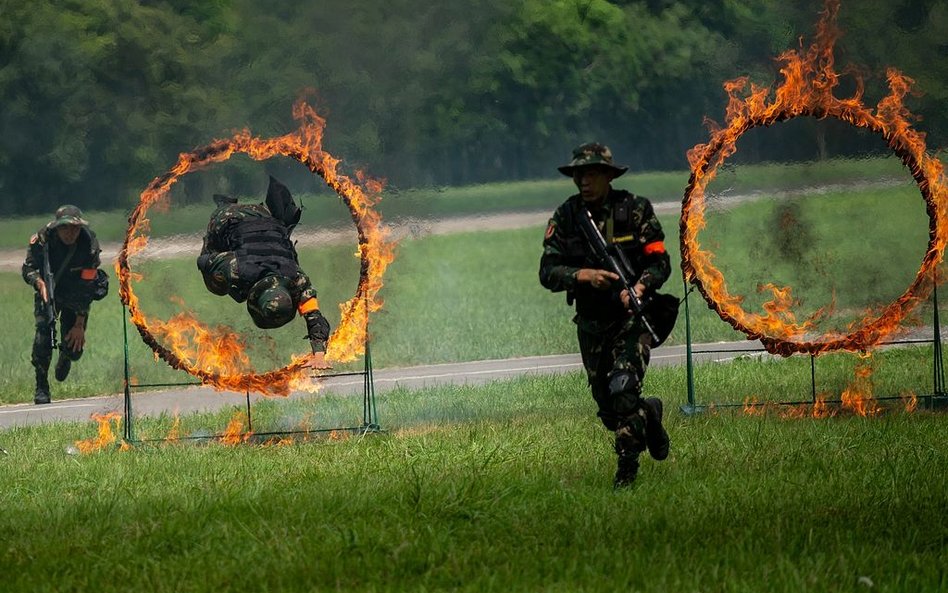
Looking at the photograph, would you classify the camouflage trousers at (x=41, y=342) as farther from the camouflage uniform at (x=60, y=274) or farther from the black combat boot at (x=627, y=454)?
the black combat boot at (x=627, y=454)

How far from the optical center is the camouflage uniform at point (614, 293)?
9.06 meters

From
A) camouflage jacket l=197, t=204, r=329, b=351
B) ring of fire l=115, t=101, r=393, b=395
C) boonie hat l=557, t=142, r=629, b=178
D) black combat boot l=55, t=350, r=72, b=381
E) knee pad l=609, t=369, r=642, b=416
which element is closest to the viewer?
knee pad l=609, t=369, r=642, b=416

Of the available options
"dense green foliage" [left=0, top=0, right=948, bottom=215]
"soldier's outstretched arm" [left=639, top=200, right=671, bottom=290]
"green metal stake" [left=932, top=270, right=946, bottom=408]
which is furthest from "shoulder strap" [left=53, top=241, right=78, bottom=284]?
"soldier's outstretched arm" [left=639, top=200, right=671, bottom=290]

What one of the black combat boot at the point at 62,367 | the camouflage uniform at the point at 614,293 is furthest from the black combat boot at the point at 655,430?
the black combat boot at the point at 62,367

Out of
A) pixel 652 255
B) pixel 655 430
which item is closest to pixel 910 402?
pixel 655 430

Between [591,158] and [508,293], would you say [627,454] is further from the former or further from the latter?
[508,293]

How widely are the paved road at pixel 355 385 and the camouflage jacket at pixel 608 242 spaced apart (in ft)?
17.6

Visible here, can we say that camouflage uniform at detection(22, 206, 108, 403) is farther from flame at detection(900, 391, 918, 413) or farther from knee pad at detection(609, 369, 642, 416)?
knee pad at detection(609, 369, 642, 416)

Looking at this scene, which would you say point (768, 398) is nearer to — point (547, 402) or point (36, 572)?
point (547, 402)

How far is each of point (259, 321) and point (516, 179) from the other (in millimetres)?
17235

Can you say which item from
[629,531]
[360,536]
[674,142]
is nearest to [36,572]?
[360,536]

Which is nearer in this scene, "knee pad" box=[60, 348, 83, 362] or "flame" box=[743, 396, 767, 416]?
"flame" box=[743, 396, 767, 416]

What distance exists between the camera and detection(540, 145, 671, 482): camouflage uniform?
9.06 metres

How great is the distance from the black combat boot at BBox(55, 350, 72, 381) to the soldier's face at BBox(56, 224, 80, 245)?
162cm
